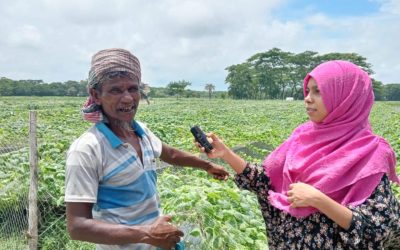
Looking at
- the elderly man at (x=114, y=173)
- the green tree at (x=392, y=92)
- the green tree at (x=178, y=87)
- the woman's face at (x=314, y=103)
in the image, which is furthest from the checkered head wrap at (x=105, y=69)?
the green tree at (x=392, y=92)

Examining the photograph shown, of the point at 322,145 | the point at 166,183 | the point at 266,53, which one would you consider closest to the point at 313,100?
the point at 322,145

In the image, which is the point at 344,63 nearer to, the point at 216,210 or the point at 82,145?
the point at 82,145

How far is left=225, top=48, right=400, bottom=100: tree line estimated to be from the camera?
73625 millimetres

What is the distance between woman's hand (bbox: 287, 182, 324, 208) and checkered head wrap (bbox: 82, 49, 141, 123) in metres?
0.81

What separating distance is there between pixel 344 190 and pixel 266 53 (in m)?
79.2

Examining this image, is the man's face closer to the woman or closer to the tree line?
the woman

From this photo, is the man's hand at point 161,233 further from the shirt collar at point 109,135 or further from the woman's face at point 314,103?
the woman's face at point 314,103

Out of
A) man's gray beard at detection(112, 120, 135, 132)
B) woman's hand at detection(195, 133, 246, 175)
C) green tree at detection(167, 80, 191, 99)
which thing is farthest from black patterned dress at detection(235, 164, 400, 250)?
green tree at detection(167, 80, 191, 99)

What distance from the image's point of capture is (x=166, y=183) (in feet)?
12.5

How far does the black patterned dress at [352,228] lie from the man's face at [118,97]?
35.6 inches

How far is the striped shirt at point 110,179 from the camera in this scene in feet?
5.15

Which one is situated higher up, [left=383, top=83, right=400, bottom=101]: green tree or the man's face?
[left=383, top=83, right=400, bottom=101]: green tree

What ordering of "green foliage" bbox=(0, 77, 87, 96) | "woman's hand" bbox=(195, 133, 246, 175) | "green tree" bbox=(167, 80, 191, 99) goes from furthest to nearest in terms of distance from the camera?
1. "green tree" bbox=(167, 80, 191, 99)
2. "green foliage" bbox=(0, 77, 87, 96)
3. "woman's hand" bbox=(195, 133, 246, 175)

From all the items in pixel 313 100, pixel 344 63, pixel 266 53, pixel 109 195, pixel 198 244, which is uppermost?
pixel 266 53
